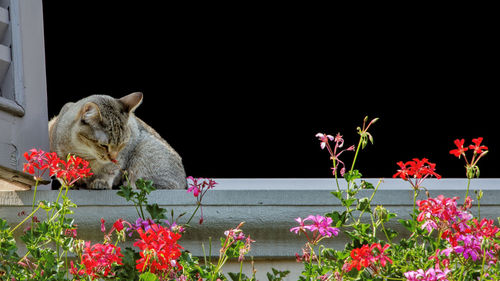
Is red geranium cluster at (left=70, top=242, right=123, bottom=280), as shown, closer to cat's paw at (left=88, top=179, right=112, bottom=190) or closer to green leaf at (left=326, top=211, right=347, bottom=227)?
green leaf at (left=326, top=211, right=347, bottom=227)

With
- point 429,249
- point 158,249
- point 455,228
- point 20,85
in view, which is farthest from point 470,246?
point 20,85

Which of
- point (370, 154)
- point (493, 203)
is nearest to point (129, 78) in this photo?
point (370, 154)

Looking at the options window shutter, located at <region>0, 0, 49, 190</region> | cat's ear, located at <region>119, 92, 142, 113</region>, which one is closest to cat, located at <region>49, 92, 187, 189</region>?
cat's ear, located at <region>119, 92, 142, 113</region>

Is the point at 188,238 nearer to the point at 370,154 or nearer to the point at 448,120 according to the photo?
the point at 370,154

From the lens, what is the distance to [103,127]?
2826mm

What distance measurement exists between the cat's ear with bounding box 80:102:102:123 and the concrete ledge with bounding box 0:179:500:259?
3.01 ft

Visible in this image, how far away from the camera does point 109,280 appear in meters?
1.49

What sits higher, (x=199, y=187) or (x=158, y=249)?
(x=199, y=187)

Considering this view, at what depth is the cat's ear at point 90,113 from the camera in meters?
2.77

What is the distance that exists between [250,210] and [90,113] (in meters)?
1.21

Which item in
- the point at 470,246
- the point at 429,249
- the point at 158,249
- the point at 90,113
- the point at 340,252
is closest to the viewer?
the point at 158,249

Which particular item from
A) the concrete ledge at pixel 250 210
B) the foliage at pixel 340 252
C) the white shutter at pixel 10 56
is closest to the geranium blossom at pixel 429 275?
the foliage at pixel 340 252

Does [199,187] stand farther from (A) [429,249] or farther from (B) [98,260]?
(A) [429,249]

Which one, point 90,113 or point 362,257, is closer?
point 362,257
